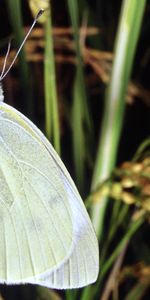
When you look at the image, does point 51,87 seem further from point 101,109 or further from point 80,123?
point 101,109

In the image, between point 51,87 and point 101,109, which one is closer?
point 51,87

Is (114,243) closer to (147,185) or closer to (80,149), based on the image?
(80,149)

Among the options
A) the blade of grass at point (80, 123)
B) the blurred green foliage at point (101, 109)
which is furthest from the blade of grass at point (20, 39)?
the blade of grass at point (80, 123)

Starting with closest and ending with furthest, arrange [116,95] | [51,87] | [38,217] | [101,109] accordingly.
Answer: [38,217] < [51,87] < [116,95] < [101,109]

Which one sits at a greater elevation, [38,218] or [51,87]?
[51,87]

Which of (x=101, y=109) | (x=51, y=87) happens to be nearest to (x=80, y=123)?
(x=51, y=87)

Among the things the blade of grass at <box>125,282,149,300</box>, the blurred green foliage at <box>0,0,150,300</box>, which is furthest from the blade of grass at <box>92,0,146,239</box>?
the blade of grass at <box>125,282,149,300</box>
